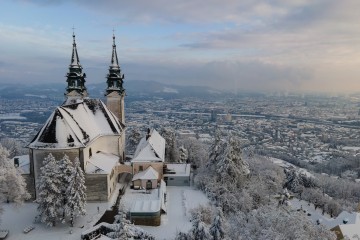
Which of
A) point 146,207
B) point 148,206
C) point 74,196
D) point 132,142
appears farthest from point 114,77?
point 74,196

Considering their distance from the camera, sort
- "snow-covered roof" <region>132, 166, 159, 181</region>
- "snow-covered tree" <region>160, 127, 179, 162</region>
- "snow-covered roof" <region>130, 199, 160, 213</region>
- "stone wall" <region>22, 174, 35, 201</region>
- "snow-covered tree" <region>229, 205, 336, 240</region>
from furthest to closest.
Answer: "snow-covered tree" <region>160, 127, 179, 162</region> < "snow-covered roof" <region>132, 166, 159, 181</region> < "stone wall" <region>22, 174, 35, 201</region> < "snow-covered roof" <region>130, 199, 160, 213</region> < "snow-covered tree" <region>229, 205, 336, 240</region>

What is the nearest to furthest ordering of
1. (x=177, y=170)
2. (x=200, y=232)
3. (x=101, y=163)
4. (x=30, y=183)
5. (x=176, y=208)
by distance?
(x=200, y=232), (x=30, y=183), (x=176, y=208), (x=101, y=163), (x=177, y=170)

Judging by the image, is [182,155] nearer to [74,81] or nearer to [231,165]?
[231,165]

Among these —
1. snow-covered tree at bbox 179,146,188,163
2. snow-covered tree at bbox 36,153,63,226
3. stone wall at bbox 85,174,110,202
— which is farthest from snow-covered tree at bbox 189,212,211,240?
snow-covered tree at bbox 179,146,188,163

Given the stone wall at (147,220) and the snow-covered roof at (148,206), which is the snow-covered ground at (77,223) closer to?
the stone wall at (147,220)

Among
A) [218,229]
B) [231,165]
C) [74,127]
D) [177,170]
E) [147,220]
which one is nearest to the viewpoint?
[218,229]

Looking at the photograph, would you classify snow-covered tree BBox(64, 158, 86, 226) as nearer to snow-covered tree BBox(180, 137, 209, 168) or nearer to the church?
the church

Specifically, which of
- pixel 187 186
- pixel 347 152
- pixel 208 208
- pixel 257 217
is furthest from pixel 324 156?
pixel 257 217
